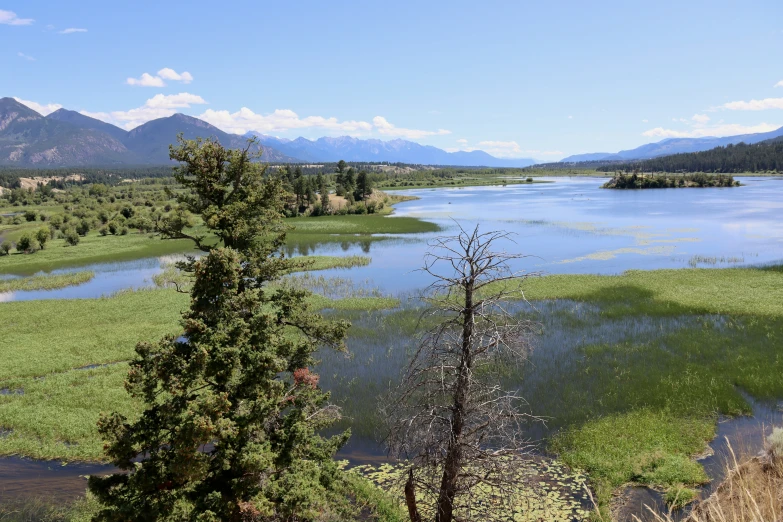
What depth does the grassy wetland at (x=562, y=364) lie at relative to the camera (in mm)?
16625

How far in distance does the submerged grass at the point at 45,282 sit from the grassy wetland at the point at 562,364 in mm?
364

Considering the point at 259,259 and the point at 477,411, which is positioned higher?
the point at 259,259

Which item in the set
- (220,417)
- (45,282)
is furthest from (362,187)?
(220,417)

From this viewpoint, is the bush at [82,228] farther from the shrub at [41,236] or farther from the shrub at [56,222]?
the shrub at [41,236]

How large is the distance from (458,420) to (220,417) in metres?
5.33

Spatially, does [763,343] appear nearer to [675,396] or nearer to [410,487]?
[675,396]

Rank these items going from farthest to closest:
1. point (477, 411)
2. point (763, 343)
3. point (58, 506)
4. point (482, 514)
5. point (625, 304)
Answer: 1. point (625, 304)
2. point (763, 343)
3. point (58, 506)
4. point (482, 514)
5. point (477, 411)

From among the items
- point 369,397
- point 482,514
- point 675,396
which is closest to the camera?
point 482,514

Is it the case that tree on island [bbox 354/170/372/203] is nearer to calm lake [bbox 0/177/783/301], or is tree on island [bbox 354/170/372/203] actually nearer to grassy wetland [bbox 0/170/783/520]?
calm lake [bbox 0/177/783/301]

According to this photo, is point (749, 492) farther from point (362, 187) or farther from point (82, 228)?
point (362, 187)

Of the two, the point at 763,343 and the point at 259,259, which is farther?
the point at 763,343

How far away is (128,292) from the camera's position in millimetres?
43688

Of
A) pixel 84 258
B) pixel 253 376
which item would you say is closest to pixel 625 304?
pixel 253 376

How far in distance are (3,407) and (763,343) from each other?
A: 39.0 metres
